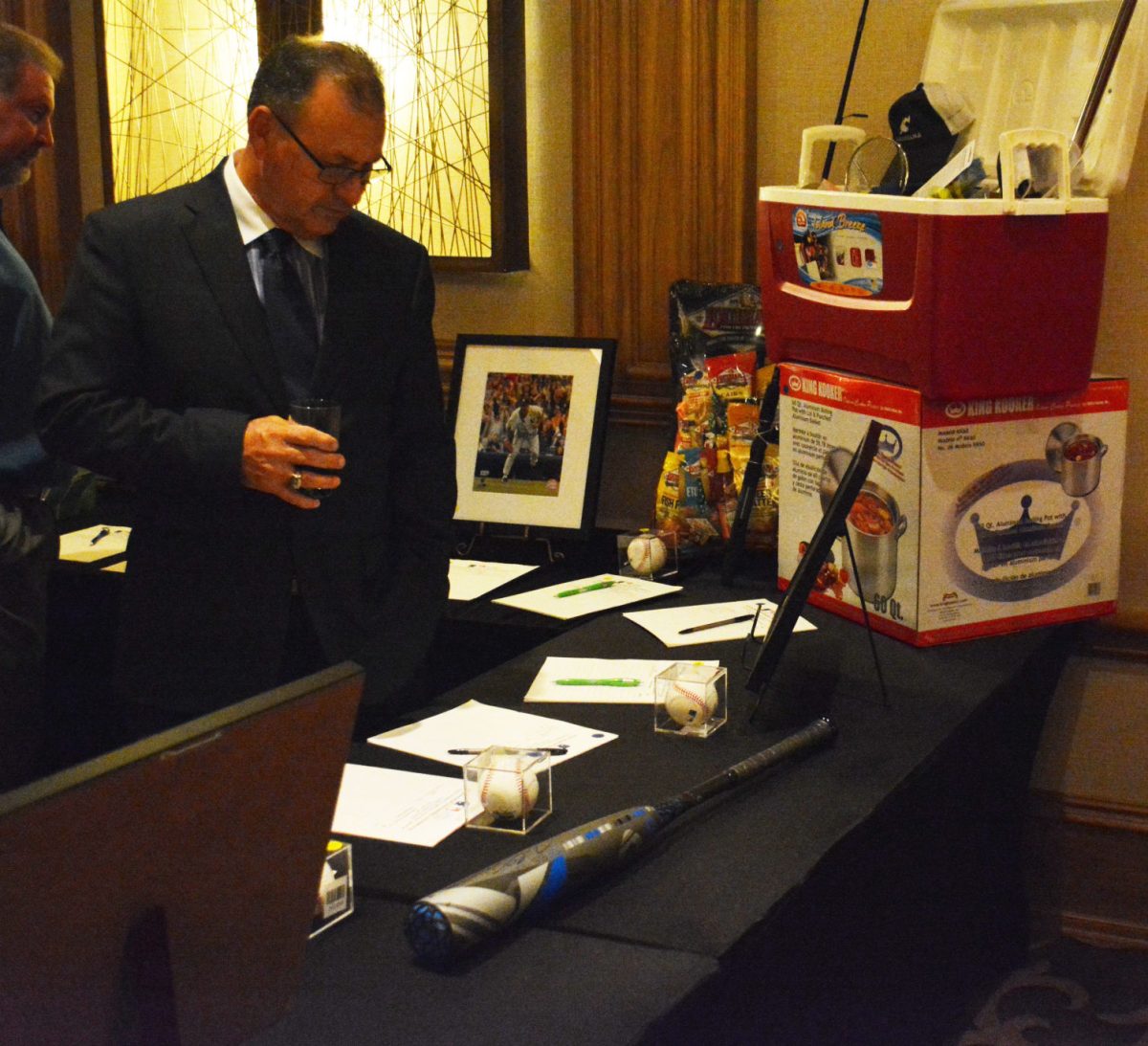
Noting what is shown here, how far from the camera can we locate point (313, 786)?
93 cm

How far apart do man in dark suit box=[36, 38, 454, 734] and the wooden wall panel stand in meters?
0.90

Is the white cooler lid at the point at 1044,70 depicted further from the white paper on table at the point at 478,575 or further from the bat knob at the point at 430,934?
the bat knob at the point at 430,934

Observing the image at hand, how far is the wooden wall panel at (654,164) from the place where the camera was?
2.80 metres

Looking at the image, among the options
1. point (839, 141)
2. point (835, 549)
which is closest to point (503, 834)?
point (835, 549)

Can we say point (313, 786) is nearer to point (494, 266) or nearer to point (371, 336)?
point (371, 336)

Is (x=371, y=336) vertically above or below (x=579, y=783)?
above

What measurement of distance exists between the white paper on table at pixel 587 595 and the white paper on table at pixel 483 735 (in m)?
0.59

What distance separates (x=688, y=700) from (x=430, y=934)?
67 cm

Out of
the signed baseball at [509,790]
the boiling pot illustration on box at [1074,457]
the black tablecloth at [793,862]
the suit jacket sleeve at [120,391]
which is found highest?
the suit jacket sleeve at [120,391]

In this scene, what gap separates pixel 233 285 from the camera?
2.00m

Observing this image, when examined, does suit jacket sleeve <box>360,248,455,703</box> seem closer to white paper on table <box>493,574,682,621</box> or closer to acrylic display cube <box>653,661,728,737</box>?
white paper on table <box>493,574,682,621</box>

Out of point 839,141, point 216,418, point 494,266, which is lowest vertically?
point 216,418

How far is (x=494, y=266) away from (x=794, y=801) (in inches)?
70.5

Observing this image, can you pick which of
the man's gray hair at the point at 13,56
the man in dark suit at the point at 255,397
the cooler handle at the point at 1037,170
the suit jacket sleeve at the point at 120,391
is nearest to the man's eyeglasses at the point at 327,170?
the man in dark suit at the point at 255,397
